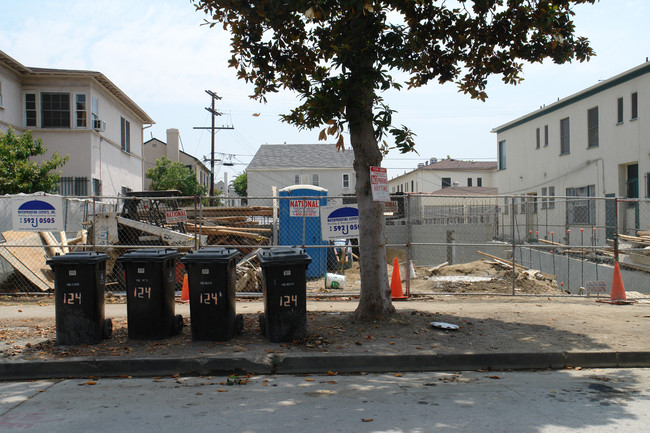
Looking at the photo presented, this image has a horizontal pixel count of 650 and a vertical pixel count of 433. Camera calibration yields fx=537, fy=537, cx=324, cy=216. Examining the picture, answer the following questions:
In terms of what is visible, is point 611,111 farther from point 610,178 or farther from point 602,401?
point 602,401

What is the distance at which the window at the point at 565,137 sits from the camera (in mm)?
27797

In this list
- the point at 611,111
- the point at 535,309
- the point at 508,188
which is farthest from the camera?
the point at 508,188

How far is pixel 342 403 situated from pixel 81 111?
2118 cm

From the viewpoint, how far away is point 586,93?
25.5m

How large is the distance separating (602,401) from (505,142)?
32.2 metres

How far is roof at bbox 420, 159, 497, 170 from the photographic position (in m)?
56.3

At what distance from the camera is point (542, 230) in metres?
27.4

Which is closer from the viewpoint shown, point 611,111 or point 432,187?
point 611,111

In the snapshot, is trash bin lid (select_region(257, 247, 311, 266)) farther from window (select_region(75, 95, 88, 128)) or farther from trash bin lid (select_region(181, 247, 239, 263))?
window (select_region(75, 95, 88, 128))

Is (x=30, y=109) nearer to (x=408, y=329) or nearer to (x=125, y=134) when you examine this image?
(x=125, y=134)

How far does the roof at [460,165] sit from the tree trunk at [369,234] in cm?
4928

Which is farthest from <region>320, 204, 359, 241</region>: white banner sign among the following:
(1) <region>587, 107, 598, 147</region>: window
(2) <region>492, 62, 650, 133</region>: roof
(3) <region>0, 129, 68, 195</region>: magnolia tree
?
(1) <region>587, 107, 598, 147</region>: window

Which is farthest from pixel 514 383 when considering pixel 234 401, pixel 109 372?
pixel 109 372

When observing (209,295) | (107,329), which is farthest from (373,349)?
(107,329)
